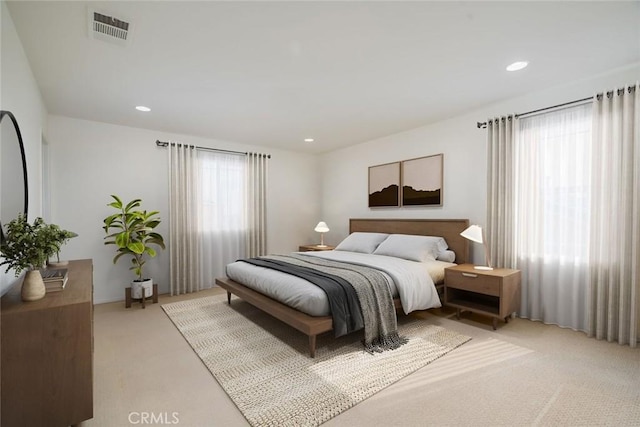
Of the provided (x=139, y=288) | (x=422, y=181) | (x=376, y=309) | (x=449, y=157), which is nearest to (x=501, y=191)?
(x=449, y=157)

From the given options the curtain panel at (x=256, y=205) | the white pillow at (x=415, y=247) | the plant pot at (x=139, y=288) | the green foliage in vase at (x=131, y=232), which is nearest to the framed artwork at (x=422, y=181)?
the white pillow at (x=415, y=247)

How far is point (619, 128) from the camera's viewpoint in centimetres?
268

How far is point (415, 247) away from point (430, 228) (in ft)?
1.76

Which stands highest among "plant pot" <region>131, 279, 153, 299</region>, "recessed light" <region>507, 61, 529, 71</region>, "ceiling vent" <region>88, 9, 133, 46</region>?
"recessed light" <region>507, 61, 529, 71</region>

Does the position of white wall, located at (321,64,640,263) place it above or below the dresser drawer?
above

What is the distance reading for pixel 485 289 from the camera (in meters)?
3.05

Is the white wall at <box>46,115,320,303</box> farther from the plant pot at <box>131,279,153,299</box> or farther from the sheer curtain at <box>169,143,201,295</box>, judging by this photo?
the plant pot at <box>131,279,153,299</box>

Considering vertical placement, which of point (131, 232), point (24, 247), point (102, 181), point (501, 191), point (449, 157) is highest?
point (449, 157)

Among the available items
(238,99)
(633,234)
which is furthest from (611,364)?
(238,99)

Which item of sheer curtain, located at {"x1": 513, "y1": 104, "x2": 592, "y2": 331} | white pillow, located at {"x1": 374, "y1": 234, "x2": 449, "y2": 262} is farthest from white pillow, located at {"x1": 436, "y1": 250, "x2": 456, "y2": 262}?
sheer curtain, located at {"x1": 513, "y1": 104, "x2": 592, "y2": 331}

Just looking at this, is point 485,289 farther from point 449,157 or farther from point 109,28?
point 109,28

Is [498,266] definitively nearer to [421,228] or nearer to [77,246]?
[421,228]

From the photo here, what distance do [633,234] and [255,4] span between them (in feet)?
11.6

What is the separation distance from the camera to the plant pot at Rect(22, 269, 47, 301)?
152 cm
